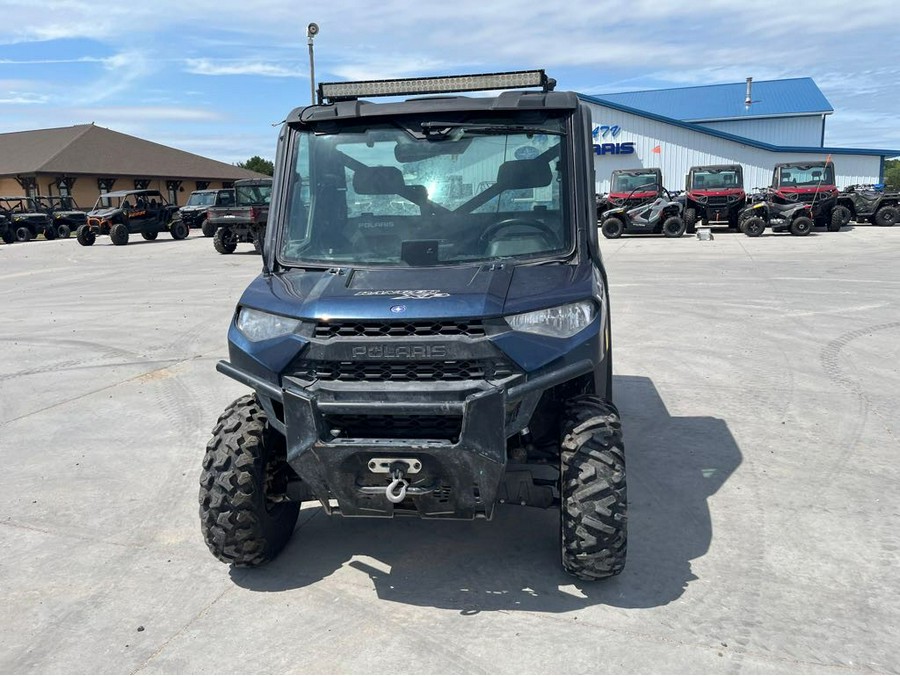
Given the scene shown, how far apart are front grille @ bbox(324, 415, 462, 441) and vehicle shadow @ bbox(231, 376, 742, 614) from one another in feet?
2.68

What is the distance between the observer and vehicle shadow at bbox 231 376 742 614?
342 centimetres

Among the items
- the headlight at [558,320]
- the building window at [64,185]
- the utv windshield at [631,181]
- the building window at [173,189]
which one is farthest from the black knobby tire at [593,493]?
the building window at [173,189]

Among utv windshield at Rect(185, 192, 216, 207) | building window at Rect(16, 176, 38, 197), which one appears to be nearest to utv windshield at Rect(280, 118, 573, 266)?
utv windshield at Rect(185, 192, 216, 207)

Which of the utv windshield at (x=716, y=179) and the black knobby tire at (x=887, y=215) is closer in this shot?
the utv windshield at (x=716, y=179)

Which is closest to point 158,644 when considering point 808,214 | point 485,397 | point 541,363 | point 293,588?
point 293,588

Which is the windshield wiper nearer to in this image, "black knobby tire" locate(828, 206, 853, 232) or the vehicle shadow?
the vehicle shadow

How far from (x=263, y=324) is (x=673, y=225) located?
2104 centimetres

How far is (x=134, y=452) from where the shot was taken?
548cm

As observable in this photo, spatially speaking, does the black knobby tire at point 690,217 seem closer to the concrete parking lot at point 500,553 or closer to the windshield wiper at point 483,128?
the concrete parking lot at point 500,553

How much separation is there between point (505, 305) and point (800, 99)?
188 feet

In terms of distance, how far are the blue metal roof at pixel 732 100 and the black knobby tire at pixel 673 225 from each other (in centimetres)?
3123

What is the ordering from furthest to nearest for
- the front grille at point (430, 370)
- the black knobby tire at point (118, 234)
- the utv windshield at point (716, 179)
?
the black knobby tire at point (118, 234)
the utv windshield at point (716, 179)
the front grille at point (430, 370)

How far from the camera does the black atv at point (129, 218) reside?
84.7 feet

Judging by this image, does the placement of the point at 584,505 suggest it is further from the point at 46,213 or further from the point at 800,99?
the point at 800,99
